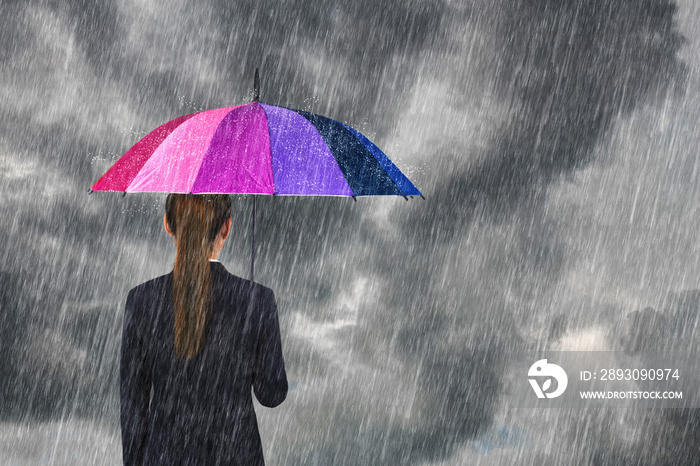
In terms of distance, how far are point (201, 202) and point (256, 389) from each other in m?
1.01

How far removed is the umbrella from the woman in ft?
0.97

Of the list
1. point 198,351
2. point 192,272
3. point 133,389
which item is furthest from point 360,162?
point 133,389

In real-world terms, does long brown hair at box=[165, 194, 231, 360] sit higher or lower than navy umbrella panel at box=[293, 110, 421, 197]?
lower

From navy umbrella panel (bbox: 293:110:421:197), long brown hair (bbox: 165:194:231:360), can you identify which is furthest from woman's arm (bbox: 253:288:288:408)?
navy umbrella panel (bbox: 293:110:421:197)

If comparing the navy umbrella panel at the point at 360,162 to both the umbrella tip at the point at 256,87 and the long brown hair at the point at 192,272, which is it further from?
the long brown hair at the point at 192,272

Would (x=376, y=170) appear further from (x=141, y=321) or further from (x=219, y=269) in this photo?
(x=141, y=321)

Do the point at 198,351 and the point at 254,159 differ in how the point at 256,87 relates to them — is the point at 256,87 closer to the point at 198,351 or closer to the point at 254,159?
the point at 254,159

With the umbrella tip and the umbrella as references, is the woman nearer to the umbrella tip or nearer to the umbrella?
the umbrella

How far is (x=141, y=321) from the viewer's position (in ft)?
10.1

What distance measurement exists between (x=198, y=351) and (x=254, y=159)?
3.78 feet

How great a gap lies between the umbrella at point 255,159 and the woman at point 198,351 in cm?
30

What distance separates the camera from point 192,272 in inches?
119

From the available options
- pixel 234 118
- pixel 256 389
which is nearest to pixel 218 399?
pixel 256 389

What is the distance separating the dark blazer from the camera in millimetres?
3035
